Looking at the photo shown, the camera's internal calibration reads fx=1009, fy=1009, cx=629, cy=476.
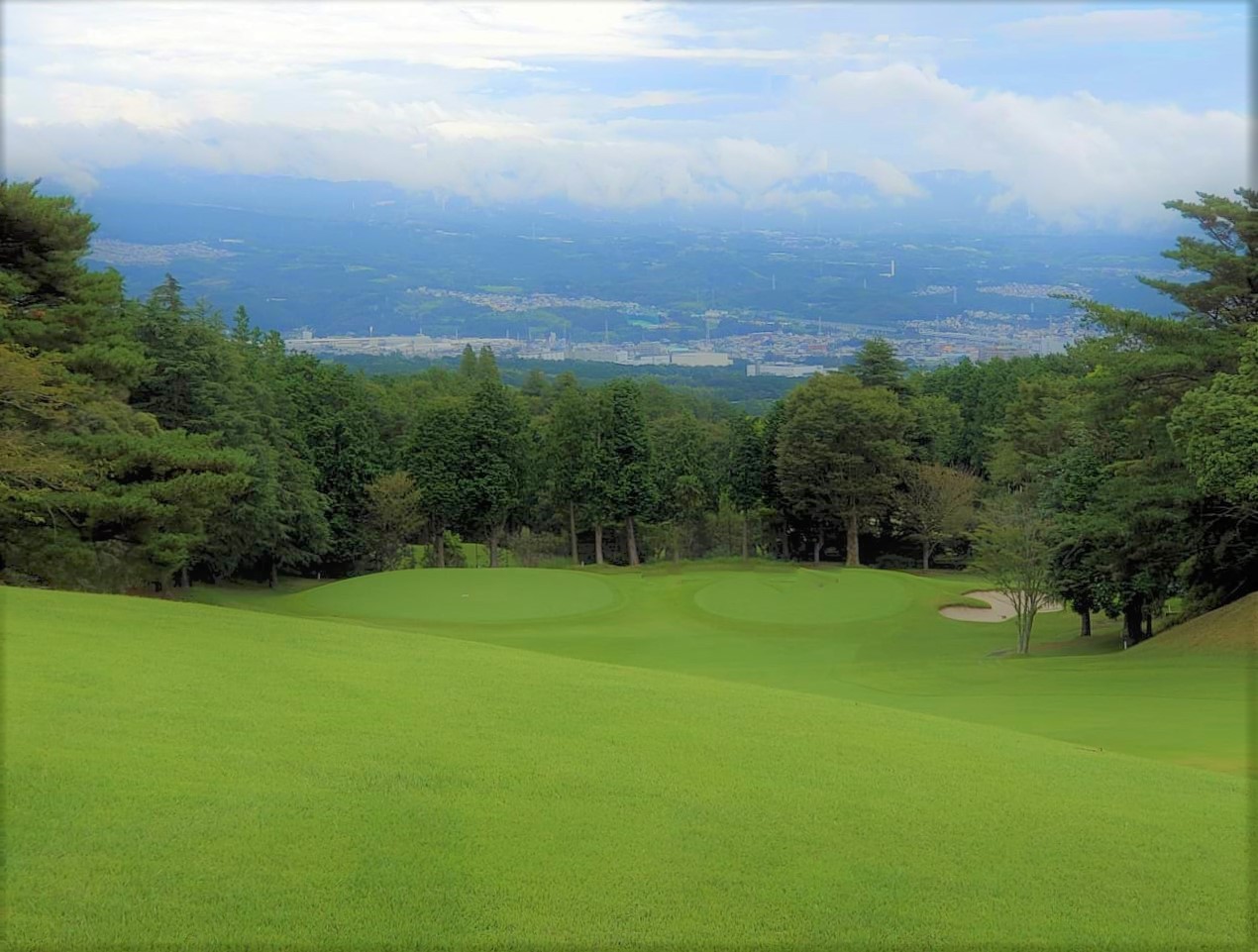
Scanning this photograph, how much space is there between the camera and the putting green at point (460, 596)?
1288 inches

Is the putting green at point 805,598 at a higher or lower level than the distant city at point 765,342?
lower

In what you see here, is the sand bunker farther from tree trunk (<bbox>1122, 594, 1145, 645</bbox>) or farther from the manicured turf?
the manicured turf

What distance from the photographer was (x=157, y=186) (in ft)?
630

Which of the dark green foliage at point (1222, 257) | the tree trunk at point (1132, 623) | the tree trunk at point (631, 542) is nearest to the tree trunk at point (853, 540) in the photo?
the tree trunk at point (631, 542)

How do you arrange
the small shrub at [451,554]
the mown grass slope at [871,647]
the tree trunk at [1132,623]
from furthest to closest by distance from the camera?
1. the small shrub at [451,554]
2. the tree trunk at [1132,623]
3. the mown grass slope at [871,647]

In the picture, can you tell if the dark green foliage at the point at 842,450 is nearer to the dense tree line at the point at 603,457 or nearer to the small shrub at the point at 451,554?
the dense tree line at the point at 603,457

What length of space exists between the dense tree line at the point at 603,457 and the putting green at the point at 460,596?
16.3ft

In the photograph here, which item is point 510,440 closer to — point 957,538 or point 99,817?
point 957,538

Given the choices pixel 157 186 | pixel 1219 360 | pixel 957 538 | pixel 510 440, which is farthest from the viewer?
pixel 157 186

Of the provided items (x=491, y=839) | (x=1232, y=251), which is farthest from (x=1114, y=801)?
(x=1232, y=251)

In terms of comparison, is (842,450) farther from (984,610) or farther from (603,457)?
(984,610)

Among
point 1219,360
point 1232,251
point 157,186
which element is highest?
point 157,186

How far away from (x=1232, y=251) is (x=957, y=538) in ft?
110

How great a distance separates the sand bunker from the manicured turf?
2106 centimetres
